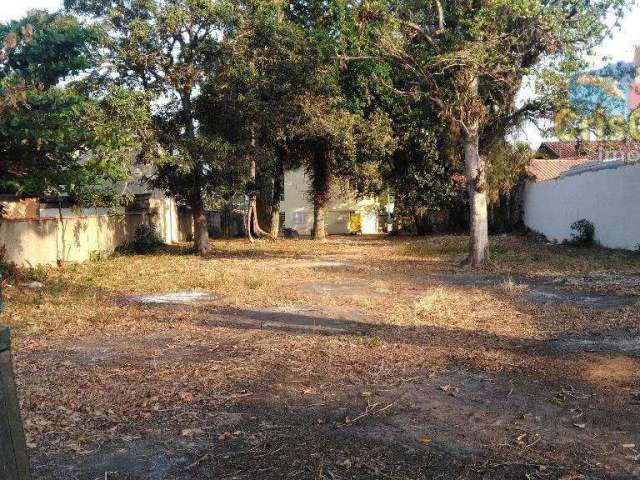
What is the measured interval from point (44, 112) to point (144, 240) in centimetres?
1475

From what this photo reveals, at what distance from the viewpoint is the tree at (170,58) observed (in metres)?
18.1

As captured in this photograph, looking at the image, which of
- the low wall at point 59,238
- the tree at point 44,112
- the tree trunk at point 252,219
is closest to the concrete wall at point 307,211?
the tree trunk at point 252,219

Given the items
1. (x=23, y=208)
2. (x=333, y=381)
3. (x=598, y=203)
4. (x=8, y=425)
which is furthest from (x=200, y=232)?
(x=8, y=425)

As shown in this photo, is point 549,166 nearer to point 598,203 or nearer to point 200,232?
point 598,203

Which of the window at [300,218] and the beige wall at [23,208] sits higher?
the beige wall at [23,208]

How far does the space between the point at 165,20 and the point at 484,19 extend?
893 centimetres

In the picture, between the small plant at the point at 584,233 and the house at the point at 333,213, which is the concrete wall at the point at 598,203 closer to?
the small plant at the point at 584,233

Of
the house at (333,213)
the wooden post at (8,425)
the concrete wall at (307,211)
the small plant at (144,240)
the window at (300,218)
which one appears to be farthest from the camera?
the window at (300,218)

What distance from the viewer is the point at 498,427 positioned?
4.65 m

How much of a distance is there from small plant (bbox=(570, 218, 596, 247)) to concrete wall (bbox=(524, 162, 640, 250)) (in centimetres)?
19

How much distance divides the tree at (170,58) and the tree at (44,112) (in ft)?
22.1

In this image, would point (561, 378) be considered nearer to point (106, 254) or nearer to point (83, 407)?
point (83, 407)

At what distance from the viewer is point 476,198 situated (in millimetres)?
16297

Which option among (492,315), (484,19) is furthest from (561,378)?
(484,19)
